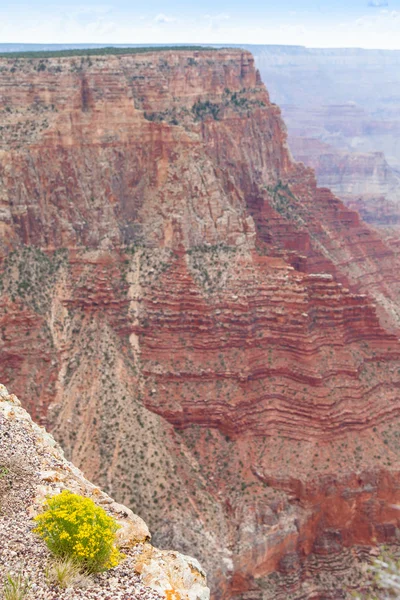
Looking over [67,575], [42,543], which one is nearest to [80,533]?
[67,575]

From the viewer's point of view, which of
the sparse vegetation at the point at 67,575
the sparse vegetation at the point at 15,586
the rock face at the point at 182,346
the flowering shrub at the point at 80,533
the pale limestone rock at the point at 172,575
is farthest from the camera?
the rock face at the point at 182,346

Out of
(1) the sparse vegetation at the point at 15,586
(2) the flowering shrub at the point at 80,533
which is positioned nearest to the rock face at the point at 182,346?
(2) the flowering shrub at the point at 80,533

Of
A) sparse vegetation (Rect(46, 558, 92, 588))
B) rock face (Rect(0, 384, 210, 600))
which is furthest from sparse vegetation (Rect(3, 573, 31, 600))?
sparse vegetation (Rect(46, 558, 92, 588))

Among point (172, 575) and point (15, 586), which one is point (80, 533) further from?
point (172, 575)

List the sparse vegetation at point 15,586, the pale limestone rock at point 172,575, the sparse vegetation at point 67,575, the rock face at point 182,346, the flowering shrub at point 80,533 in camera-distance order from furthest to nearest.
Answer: the rock face at point 182,346 → the flowering shrub at point 80,533 → the pale limestone rock at point 172,575 → the sparse vegetation at point 67,575 → the sparse vegetation at point 15,586

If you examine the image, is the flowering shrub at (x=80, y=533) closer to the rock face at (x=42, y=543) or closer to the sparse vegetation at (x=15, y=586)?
the rock face at (x=42, y=543)

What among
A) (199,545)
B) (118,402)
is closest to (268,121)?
(118,402)

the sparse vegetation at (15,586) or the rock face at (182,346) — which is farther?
the rock face at (182,346)
